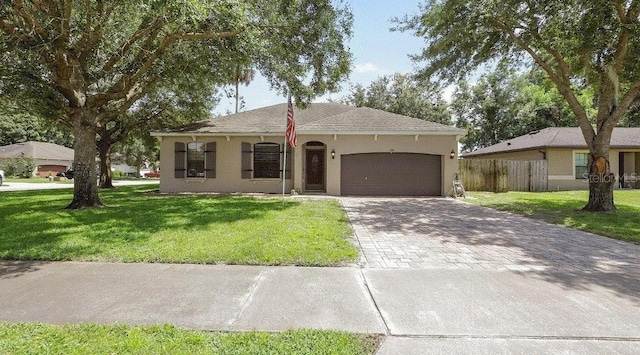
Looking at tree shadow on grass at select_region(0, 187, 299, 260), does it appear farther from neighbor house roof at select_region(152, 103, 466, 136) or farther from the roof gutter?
neighbor house roof at select_region(152, 103, 466, 136)

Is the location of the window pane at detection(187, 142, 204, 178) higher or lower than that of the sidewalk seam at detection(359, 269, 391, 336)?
higher

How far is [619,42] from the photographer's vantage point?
9.79 metres

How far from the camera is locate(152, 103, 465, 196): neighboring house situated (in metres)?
14.2

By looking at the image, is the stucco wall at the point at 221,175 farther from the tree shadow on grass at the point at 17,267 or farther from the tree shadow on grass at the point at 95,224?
the tree shadow on grass at the point at 17,267

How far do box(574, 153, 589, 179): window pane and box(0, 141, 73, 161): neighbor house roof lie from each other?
4715 cm

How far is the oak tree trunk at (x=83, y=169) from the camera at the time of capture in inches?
372

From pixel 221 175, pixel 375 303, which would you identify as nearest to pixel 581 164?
pixel 221 175

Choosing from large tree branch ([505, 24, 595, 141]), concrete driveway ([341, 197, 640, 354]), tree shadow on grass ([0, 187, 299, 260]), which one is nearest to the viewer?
concrete driveway ([341, 197, 640, 354])

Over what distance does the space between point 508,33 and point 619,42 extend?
117 inches

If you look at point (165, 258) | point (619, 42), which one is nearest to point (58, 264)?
point (165, 258)

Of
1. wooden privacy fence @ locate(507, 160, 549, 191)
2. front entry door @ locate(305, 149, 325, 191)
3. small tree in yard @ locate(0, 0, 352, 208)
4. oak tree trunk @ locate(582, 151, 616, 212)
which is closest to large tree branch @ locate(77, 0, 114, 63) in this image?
small tree in yard @ locate(0, 0, 352, 208)

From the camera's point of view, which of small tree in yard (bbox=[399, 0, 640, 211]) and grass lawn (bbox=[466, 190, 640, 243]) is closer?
grass lawn (bbox=[466, 190, 640, 243])

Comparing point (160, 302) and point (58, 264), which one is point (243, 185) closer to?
point (58, 264)

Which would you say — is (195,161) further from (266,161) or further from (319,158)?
(319,158)
